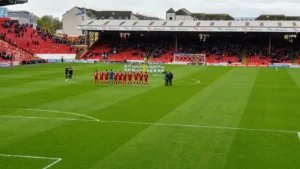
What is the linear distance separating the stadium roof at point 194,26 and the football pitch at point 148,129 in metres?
43.9

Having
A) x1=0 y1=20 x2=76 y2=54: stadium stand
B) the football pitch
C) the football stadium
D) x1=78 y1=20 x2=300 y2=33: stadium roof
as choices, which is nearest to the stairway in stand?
x1=78 y1=20 x2=300 y2=33: stadium roof

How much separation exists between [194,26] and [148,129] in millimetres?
59759

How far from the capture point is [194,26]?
76.8m

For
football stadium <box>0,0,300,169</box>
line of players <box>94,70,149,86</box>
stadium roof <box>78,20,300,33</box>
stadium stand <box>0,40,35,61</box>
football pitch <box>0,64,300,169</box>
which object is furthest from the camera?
stadium roof <box>78,20,300,33</box>

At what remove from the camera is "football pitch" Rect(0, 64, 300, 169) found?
1429cm

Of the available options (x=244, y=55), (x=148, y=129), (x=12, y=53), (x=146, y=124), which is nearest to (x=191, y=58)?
(x=244, y=55)

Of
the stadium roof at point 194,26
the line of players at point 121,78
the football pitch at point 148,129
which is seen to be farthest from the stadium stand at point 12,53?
the football pitch at point 148,129

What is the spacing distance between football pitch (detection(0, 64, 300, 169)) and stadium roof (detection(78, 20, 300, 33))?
4386 centimetres

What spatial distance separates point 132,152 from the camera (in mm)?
15227

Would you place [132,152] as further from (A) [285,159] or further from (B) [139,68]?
(B) [139,68]

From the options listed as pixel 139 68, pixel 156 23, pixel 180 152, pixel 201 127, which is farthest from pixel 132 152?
pixel 156 23

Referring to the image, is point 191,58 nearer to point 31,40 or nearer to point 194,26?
point 194,26

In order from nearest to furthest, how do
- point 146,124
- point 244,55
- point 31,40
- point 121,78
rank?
point 146,124
point 121,78
point 244,55
point 31,40

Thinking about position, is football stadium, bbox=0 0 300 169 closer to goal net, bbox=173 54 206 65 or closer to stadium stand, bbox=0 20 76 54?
goal net, bbox=173 54 206 65
